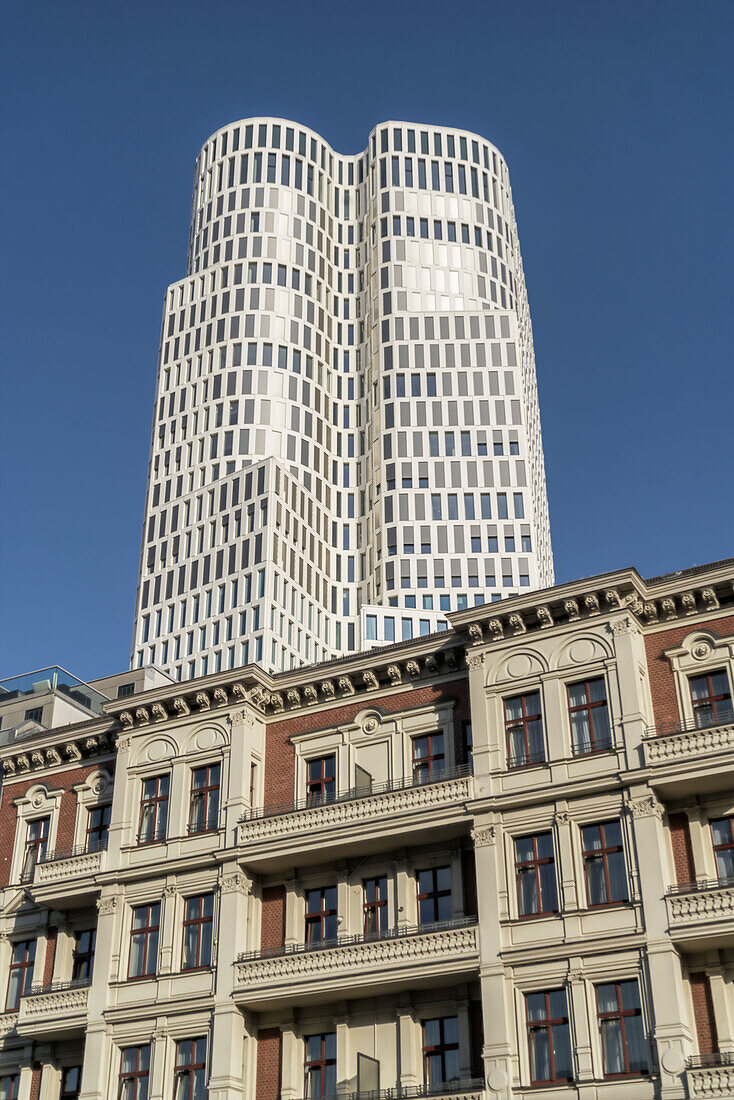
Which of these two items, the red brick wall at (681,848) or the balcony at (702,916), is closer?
the balcony at (702,916)

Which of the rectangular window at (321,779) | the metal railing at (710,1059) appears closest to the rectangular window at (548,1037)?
the metal railing at (710,1059)

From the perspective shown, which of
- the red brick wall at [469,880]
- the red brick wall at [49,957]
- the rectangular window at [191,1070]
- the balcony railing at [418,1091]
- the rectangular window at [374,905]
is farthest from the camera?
the red brick wall at [49,957]

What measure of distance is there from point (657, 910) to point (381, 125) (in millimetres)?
157241

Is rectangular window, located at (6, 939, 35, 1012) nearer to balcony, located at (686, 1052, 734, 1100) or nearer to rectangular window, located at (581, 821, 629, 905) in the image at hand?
rectangular window, located at (581, 821, 629, 905)

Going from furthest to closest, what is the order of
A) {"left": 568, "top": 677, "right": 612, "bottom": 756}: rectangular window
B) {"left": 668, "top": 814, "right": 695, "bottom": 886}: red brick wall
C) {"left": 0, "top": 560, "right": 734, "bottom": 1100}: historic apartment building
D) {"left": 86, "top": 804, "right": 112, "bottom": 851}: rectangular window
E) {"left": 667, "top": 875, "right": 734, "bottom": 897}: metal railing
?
{"left": 86, "top": 804, "right": 112, "bottom": 851}: rectangular window < {"left": 568, "top": 677, "right": 612, "bottom": 756}: rectangular window < {"left": 668, "top": 814, "right": 695, "bottom": 886}: red brick wall < {"left": 0, "top": 560, "right": 734, "bottom": 1100}: historic apartment building < {"left": 667, "top": 875, "right": 734, "bottom": 897}: metal railing

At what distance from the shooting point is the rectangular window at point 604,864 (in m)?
36.9

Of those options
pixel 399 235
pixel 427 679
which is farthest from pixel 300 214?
pixel 427 679

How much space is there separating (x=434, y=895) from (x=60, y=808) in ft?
54.3

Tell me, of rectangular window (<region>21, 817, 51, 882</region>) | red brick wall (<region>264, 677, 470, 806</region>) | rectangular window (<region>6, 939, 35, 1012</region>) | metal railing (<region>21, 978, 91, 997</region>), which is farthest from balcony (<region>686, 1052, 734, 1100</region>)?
rectangular window (<region>21, 817, 51, 882</region>)

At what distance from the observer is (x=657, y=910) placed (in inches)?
1401

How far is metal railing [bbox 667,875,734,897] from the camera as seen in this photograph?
35.7m

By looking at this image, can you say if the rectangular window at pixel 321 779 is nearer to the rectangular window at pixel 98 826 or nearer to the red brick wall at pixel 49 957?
the rectangular window at pixel 98 826

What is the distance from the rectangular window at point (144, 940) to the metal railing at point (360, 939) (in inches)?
150

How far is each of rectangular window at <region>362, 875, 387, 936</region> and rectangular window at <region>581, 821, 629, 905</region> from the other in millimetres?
7097
